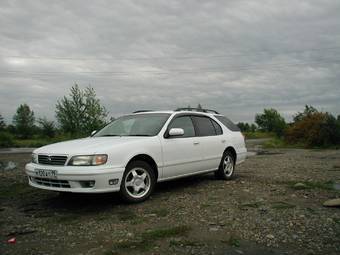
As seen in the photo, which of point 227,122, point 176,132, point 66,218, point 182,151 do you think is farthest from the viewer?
point 227,122

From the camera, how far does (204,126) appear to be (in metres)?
8.00

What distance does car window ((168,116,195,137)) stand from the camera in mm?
7230

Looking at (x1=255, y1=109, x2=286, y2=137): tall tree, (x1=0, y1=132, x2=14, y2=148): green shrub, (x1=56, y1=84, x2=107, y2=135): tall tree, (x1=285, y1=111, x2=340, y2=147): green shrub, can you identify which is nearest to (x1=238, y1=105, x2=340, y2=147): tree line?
(x1=285, y1=111, x2=340, y2=147): green shrub

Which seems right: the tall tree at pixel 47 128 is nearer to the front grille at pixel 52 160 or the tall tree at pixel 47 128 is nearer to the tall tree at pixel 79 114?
the tall tree at pixel 79 114

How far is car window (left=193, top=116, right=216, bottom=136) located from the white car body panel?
11 cm

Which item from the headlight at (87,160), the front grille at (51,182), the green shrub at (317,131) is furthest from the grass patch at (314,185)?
the green shrub at (317,131)

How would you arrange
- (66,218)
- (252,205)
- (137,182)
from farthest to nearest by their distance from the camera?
(137,182)
(252,205)
(66,218)

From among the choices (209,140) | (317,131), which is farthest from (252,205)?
(317,131)

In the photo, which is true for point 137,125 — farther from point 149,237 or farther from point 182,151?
point 149,237

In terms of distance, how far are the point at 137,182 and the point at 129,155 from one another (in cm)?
52

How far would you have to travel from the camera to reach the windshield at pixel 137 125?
679cm

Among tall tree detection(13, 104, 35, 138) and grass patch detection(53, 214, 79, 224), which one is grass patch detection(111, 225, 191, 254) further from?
tall tree detection(13, 104, 35, 138)

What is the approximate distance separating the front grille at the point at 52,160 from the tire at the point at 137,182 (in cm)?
97

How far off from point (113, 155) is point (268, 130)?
67196 millimetres
